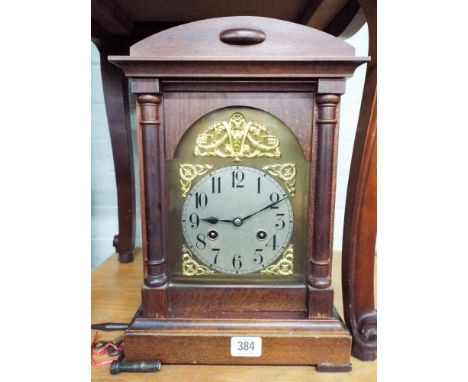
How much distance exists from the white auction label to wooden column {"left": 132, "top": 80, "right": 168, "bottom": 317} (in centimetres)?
14

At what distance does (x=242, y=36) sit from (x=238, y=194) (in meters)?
0.26

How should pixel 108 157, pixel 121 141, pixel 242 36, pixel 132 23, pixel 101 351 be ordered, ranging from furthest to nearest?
pixel 108 157, pixel 121 141, pixel 132 23, pixel 101 351, pixel 242 36

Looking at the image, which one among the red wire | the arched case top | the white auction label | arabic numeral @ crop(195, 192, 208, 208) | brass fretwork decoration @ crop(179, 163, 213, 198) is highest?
the arched case top

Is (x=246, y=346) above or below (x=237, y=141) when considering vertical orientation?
below

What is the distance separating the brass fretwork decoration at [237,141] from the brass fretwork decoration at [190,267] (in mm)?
179

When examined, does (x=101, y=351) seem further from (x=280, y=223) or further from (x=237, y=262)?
(x=280, y=223)

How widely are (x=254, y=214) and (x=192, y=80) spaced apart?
248 millimetres

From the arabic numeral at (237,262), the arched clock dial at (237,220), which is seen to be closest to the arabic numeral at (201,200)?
the arched clock dial at (237,220)

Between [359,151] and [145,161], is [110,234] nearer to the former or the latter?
[145,161]

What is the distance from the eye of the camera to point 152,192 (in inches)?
25.3

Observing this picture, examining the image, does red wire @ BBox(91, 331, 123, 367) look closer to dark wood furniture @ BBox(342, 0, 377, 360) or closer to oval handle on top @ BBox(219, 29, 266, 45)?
dark wood furniture @ BBox(342, 0, 377, 360)

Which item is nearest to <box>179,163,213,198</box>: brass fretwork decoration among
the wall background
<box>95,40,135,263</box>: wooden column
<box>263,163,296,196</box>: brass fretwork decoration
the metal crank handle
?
<box>263,163,296,196</box>: brass fretwork decoration

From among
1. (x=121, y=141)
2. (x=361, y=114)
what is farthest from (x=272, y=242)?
(x=121, y=141)

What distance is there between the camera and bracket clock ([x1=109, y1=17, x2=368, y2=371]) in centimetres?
59
